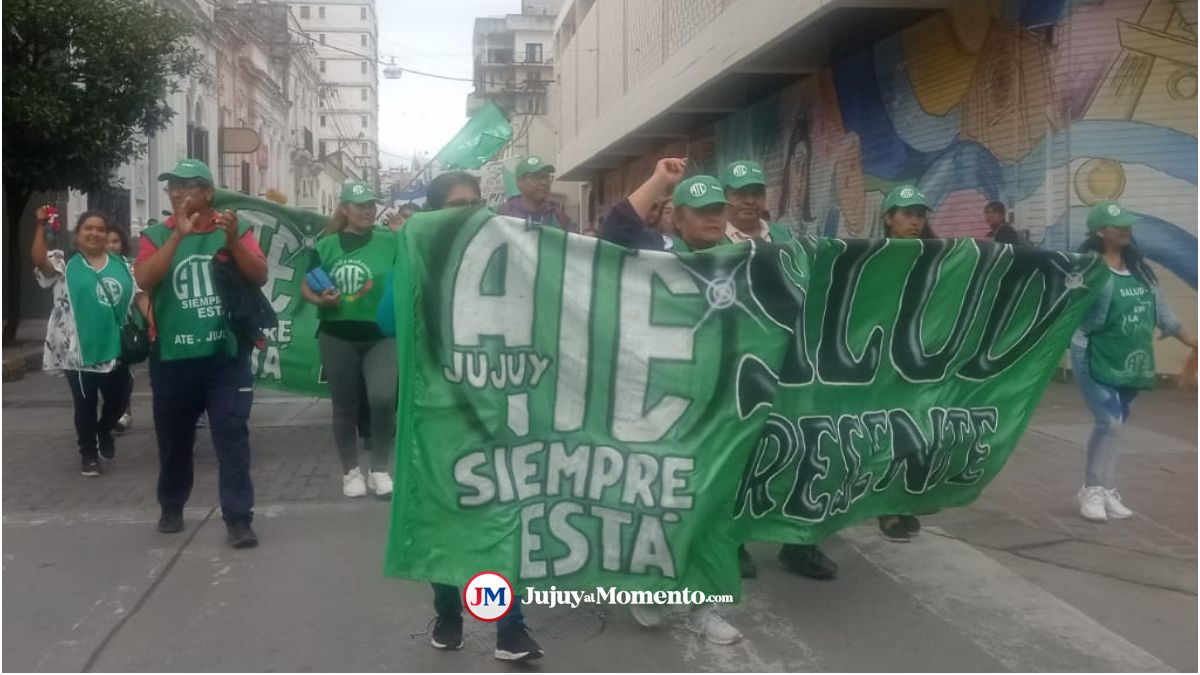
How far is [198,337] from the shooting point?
5.68m

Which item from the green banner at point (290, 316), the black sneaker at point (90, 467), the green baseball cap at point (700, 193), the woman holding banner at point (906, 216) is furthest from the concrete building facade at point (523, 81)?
the green baseball cap at point (700, 193)

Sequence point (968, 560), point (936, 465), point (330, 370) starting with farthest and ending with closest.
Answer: point (330, 370), point (968, 560), point (936, 465)

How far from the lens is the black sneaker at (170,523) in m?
6.15

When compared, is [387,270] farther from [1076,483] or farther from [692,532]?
[1076,483]

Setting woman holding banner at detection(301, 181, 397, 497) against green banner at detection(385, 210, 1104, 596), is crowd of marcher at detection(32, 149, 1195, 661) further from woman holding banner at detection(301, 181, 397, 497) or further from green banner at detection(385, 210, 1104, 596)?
green banner at detection(385, 210, 1104, 596)

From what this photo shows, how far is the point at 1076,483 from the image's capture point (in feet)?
24.5

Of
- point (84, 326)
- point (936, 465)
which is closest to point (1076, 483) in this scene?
point (936, 465)

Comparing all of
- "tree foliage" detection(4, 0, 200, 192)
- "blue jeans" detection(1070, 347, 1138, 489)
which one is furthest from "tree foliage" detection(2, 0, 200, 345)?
"blue jeans" detection(1070, 347, 1138, 489)

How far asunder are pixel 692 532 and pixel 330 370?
3.25 m

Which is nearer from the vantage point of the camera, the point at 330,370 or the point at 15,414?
the point at 330,370

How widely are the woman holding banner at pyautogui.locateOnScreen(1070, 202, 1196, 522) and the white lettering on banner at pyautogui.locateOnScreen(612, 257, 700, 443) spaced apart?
9.69ft

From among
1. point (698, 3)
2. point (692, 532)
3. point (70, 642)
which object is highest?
point (698, 3)

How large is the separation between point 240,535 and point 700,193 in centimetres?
294

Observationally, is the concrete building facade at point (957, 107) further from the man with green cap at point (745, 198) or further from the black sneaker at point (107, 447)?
the black sneaker at point (107, 447)
